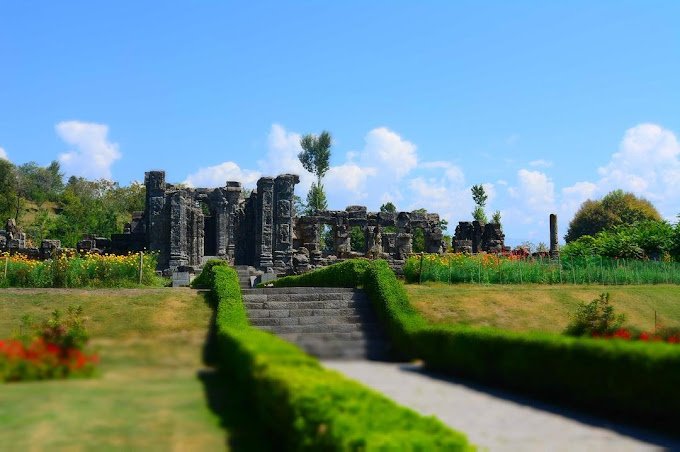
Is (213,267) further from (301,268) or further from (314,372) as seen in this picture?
(314,372)

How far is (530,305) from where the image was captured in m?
19.5

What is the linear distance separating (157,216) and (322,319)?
20554 millimetres

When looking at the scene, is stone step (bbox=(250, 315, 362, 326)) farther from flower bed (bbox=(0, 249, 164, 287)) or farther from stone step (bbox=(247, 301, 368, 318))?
flower bed (bbox=(0, 249, 164, 287))

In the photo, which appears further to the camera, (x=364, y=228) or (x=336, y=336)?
(x=364, y=228)

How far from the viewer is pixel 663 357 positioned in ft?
30.1

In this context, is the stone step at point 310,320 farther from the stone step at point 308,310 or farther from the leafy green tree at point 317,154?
the leafy green tree at point 317,154

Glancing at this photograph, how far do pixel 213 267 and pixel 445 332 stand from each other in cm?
957

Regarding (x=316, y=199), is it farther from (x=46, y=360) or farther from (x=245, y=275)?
(x=46, y=360)

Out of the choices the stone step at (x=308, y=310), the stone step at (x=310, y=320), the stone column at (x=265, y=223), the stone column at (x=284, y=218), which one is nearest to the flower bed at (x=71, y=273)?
the stone step at (x=308, y=310)

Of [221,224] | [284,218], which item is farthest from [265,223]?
[221,224]

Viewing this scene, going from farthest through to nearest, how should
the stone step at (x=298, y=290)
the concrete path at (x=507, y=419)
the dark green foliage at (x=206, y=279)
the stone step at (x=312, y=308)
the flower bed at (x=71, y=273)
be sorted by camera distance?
the dark green foliage at (x=206, y=279) → the flower bed at (x=71, y=273) → the stone step at (x=298, y=290) → the stone step at (x=312, y=308) → the concrete path at (x=507, y=419)

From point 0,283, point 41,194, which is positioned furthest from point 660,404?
point 41,194

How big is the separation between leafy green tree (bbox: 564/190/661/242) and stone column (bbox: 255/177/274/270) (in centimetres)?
3987

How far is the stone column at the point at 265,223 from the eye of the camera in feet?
119
